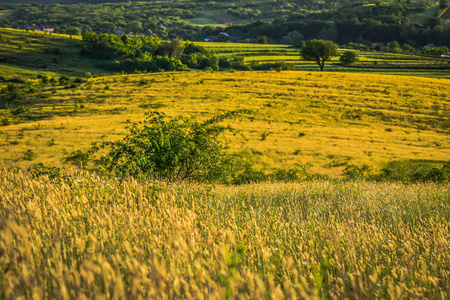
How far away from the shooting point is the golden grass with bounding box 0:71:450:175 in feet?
108

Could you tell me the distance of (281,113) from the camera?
4556 centimetres

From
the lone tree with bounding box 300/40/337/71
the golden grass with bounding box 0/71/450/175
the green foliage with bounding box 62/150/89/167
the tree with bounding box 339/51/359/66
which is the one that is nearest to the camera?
the green foliage with bounding box 62/150/89/167

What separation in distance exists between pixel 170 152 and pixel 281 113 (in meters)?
30.6

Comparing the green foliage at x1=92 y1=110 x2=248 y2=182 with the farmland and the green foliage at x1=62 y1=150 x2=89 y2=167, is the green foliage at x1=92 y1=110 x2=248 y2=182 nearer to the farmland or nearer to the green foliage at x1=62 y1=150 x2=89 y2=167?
the farmland

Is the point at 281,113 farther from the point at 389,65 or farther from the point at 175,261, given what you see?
the point at 389,65

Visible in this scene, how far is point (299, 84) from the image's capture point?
56.5 meters

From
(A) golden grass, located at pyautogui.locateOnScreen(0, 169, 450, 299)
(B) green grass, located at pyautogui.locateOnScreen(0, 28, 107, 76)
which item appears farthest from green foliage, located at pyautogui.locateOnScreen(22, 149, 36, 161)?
(B) green grass, located at pyautogui.locateOnScreen(0, 28, 107, 76)

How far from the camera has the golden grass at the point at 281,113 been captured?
33.0m

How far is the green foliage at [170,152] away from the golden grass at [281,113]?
10747 mm

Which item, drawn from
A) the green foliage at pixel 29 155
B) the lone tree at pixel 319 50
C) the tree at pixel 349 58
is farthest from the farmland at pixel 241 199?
the lone tree at pixel 319 50

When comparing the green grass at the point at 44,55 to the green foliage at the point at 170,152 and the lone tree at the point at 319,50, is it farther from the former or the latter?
the green foliage at the point at 170,152

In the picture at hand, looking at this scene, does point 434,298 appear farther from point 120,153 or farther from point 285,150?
point 285,150

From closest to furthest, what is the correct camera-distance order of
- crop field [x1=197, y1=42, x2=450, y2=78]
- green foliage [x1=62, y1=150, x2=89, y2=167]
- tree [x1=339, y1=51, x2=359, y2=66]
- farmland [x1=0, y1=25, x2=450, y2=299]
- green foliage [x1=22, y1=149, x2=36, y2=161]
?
farmland [x1=0, y1=25, x2=450, y2=299] → green foliage [x1=62, y1=150, x2=89, y2=167] → green foliage [x1=22, y1=149, x2=36, y2=161] → crop field [x1=197, y1=42, x2=450, y2=78] → tree [x1=339, y1=51, x2=359, y2=66]

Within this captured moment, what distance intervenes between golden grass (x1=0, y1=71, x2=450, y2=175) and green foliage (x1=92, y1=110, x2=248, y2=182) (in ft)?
35.3
